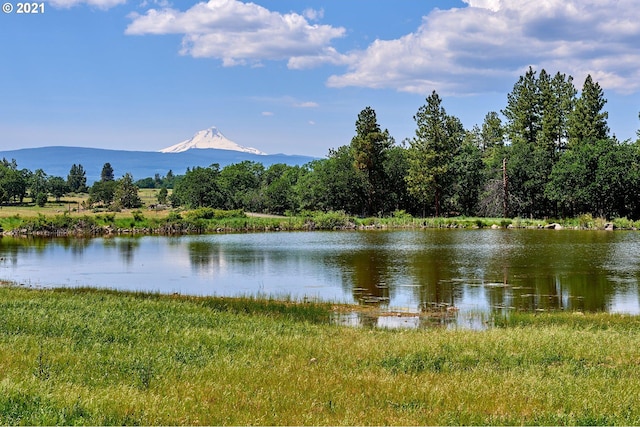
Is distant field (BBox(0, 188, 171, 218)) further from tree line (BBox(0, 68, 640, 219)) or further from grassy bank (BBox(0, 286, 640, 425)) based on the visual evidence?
grassy bank (BBox(0, 286, 640, 425))

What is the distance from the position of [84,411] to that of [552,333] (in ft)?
42.5

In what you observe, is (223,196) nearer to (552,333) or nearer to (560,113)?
(560,113)

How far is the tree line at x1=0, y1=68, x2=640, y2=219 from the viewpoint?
85625mm

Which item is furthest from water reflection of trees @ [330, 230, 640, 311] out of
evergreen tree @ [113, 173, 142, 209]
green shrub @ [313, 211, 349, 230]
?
evergreen tree @ [113, 173, 142, 209]

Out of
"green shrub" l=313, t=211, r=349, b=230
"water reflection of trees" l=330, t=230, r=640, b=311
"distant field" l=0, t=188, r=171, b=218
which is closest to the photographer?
"water reflection of trees" l=330, t=230, r=640, b=311

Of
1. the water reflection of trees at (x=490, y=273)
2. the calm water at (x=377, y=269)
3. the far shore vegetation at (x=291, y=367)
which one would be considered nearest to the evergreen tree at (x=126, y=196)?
the calm water at (x=377, y=269)

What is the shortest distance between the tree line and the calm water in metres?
19.1

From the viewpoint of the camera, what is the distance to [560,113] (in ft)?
311

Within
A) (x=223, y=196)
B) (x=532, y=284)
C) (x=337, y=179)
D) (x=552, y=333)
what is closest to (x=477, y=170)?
(x=337, y=179)

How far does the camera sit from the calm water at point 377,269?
101ft

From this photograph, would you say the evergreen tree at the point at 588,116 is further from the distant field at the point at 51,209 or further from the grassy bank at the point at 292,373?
the grassy bank at the point at 292,373

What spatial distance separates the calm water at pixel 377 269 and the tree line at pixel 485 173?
19.1 meters

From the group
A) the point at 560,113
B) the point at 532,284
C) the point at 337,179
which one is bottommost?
the point at 532,284

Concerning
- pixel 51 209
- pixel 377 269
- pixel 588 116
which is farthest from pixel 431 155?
pixel 51 209
